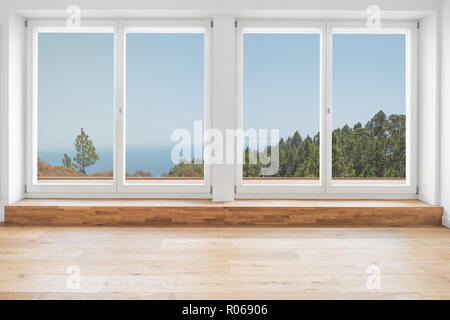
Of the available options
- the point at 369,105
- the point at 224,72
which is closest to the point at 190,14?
the point at 224,72

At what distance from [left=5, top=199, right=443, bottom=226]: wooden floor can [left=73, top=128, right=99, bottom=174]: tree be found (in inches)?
22.3

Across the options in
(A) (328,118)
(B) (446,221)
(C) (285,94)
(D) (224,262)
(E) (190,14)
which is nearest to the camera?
(D) (224,262)

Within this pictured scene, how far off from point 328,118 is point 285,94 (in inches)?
19.4

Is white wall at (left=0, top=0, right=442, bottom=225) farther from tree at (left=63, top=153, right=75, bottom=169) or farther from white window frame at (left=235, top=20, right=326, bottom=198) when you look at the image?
tree at (left=63, top=153, right=75, bottom=169)

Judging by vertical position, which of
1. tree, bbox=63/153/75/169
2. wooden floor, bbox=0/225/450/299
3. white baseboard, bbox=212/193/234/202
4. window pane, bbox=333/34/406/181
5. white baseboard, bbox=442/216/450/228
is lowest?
wooden floor, bbox=0/225/450/299

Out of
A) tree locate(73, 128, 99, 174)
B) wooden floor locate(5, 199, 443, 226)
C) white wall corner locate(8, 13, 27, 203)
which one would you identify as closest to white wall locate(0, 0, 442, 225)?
white wall corner locate(8, 13, 27, 203)

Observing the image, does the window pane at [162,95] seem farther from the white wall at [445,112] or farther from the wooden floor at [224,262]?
the white wall at [445,112]

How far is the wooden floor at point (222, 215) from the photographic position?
127 inches

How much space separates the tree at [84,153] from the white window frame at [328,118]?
4.89ft

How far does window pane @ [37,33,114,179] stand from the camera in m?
3.63

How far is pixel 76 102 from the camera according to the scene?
367 centimetres

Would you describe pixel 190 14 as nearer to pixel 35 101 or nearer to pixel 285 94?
pixel 285 94

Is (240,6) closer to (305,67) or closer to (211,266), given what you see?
(305,67)

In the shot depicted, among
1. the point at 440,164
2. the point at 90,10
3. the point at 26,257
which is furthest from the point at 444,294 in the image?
the point at 90,10
